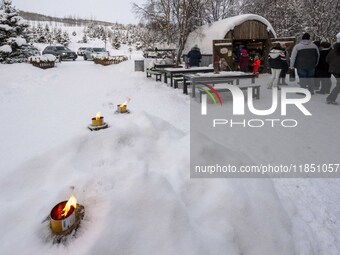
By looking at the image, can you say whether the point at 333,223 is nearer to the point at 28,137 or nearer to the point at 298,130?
the point at 298,130

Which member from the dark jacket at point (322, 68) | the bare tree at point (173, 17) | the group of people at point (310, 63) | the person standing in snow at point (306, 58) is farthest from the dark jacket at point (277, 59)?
the bare tree at point (173, 17)

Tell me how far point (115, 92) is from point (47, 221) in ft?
27.9

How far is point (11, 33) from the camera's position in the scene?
59.6 ft

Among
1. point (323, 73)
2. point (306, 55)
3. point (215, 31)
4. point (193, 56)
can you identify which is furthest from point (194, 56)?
point (323, 73)

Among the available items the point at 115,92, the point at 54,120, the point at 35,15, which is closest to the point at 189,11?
the point at 115,92

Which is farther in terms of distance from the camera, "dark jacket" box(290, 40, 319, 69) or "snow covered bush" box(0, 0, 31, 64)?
"snow covered bush" box(0, 0, 31, 64)

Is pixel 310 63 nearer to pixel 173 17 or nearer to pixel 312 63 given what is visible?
pixel 312 63

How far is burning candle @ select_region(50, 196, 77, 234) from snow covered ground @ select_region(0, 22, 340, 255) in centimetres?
13

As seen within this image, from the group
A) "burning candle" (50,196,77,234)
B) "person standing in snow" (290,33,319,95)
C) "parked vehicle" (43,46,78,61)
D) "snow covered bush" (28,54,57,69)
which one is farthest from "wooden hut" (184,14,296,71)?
"parked vehicle" (43,46,78,61)

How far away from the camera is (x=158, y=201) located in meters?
2.77

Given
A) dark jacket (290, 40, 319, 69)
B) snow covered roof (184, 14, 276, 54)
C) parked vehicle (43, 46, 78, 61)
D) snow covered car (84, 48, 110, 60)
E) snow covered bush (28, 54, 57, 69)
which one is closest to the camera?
dark jacket (290, 40, 319, 69)

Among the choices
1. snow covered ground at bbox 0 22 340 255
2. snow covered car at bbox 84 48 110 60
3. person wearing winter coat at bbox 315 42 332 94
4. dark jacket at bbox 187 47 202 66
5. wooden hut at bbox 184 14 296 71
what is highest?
snow covered car at bbox 84 48 110 60

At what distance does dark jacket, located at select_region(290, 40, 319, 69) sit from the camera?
345 inches

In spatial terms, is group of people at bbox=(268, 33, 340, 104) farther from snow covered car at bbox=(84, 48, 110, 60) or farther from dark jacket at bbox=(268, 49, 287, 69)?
snow covered car at bbox=(84, 48, 110, 60)
